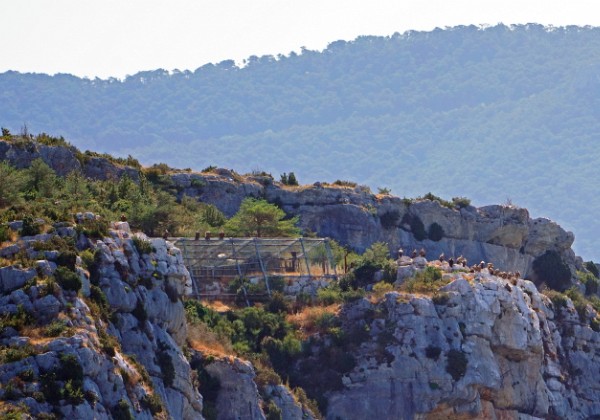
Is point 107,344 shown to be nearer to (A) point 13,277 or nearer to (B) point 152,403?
(B) point 152,403

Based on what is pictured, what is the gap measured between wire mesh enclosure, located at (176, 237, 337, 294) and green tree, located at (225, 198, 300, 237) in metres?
3.86

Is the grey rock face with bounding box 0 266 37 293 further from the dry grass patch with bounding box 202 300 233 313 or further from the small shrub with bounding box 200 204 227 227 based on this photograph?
the small shrub with bounding box 200 204 227 227

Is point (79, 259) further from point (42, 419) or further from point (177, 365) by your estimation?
point (42, 419)

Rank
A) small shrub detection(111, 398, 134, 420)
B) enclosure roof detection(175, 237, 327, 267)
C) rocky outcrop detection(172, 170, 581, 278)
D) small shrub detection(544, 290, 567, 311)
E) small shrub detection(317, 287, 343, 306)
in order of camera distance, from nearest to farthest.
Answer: small shrub detection(111, 398, 134, 420), enclosure roof detection(175, 237, 327, 267), small shrub detection(317, 287, 343, 306), small shrub detection(544, 290, 567, 311), rocky outcrop detection(172, 170, 581, 278)

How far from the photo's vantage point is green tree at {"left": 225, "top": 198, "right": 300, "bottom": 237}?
96.9m

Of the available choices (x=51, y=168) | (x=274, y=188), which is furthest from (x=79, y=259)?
(x=274, y=188)

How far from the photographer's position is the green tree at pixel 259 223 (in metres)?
96.9

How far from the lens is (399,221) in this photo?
113 m

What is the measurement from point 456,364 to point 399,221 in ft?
97.6

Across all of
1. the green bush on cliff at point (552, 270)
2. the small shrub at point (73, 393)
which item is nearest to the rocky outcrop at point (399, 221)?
the green bush on cliff at point (552, 270)

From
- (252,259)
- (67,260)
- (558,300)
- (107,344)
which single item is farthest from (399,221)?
(107,344)

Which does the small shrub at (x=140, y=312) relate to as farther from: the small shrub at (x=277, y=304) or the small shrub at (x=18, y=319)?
the small shrub at (x=277, y=304)

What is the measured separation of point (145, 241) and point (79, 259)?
569cm

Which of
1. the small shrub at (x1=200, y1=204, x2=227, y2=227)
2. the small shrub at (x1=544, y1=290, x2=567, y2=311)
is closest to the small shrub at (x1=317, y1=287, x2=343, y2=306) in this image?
the small shrub at (x1=200, y1=204, x2=227, y2=227)
